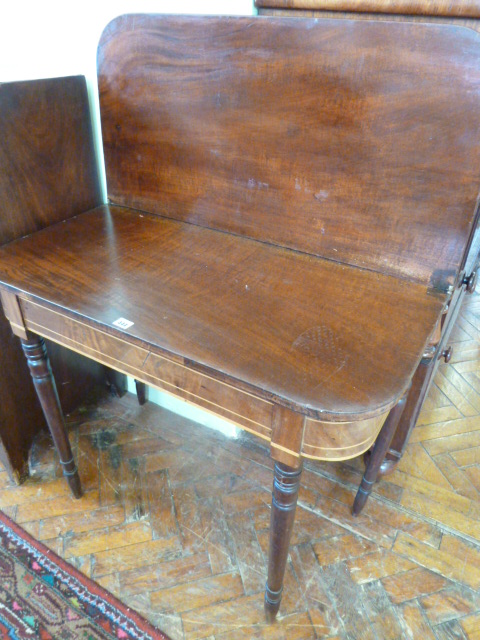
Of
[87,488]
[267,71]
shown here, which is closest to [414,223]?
[267,71]

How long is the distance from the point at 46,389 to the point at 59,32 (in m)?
0.93

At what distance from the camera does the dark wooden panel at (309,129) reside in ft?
2.81

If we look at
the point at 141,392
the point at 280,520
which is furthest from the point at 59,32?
the point at 280,520

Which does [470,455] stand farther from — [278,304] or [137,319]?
[137,319]

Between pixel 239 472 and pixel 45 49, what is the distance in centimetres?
136

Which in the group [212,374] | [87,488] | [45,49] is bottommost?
[87,488]

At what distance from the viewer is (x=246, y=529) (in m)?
1.34

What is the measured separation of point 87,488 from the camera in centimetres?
146

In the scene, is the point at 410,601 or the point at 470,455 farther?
the point at 470,455

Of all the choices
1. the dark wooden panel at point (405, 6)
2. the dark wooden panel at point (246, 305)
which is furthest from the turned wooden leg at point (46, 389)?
the dark wooden panel at point (405, 6)

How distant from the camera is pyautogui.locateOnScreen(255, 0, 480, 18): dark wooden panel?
2.89ft

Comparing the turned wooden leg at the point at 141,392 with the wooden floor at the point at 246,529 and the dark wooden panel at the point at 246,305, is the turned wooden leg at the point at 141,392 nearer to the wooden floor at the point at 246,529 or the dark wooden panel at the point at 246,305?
the wooden floor at the point at 246,529

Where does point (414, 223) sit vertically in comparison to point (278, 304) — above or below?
above

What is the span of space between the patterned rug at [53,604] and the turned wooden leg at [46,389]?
9.7 inches
